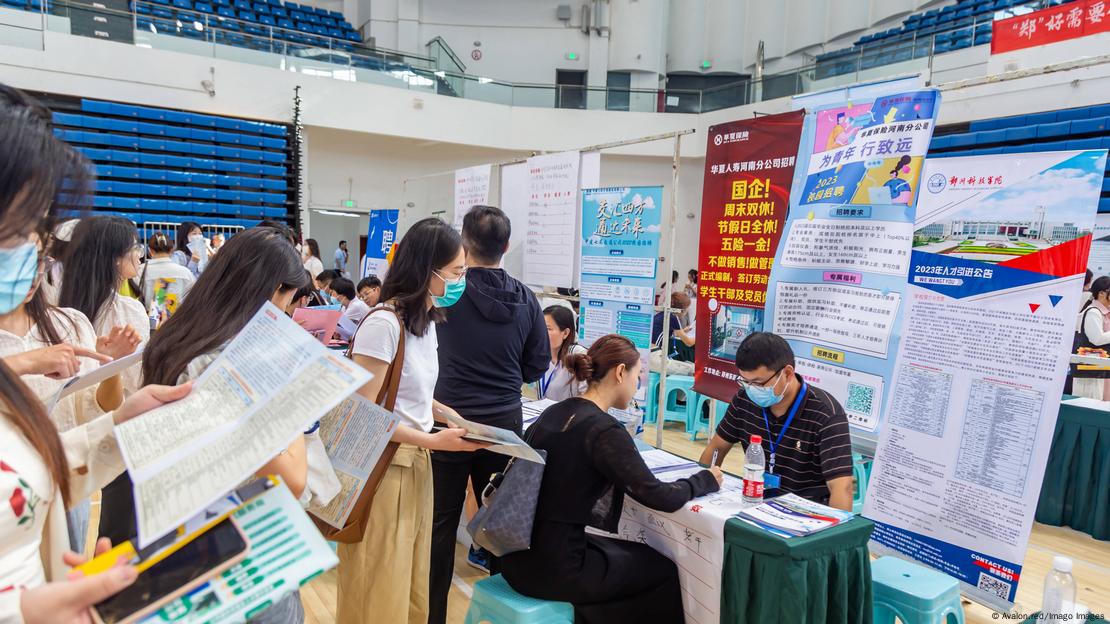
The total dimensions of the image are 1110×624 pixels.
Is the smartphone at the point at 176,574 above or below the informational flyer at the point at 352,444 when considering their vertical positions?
above

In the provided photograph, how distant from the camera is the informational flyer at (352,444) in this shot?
1688 millimetres

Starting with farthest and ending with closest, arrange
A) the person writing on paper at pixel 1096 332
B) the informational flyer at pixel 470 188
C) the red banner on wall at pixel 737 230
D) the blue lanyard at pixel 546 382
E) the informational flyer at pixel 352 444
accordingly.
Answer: the informational flyer at pixel 470 188 → the person writing on paper at pixel 1096 332 → the blue lanyard at pixel 546 382 → the red banner on wall at pixel 737 230 → the informational flyer at pixel 352 444

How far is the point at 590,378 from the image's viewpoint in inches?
86.8

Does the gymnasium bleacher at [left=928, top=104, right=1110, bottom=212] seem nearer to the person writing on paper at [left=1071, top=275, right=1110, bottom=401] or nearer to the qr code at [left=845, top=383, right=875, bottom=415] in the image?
the person writing on paper at [left=1071, top=275, right=1110, bottom=401]

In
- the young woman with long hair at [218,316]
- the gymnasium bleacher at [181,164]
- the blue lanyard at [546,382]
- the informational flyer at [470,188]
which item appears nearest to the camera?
the young woman with long hair at [218,316]

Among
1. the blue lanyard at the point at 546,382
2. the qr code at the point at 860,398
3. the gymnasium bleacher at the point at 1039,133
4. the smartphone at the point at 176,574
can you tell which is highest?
the gymnasium bleacher at the point at 1039,133

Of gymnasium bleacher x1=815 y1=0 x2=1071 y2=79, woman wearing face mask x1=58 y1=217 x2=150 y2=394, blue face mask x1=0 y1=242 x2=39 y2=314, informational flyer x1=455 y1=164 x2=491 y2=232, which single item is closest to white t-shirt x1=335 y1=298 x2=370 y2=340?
informational flyer x1=455 y1=164 x2=491 y2=232

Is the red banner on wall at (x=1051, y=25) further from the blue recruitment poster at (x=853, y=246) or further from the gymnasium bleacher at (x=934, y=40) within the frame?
the blue recruitment poster at (x=853, y=246)

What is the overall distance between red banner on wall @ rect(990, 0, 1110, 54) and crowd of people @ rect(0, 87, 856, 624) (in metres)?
7.50

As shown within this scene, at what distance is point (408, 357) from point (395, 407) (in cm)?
15

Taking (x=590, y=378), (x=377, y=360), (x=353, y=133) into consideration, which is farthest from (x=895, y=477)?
(x=353, y=133)

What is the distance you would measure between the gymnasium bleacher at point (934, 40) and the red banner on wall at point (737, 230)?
7.44 metres

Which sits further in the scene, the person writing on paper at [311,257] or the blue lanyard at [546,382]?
Result: the person writing on paper at [311,257]

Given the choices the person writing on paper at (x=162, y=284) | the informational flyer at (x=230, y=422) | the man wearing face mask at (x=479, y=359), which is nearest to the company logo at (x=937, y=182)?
the man wearing face mask at (x=479, y=359)
